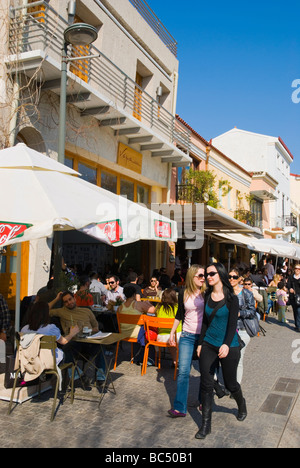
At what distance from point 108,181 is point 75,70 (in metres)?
3.56

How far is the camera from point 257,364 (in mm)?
6934

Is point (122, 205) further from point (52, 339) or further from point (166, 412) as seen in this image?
point (166, 412)

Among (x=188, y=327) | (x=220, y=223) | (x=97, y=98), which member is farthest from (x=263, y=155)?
(x=188, y=327)

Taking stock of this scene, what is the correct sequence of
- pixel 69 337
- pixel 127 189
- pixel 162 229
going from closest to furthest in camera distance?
1. pixel 69 337
2. pixel 162 229
3. pixel 127 189

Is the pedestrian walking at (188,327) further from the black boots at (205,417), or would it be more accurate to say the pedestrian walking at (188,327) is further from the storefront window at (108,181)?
the storefront window at (108,181)

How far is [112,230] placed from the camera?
503cm

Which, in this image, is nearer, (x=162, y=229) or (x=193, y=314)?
(x=193, y=314)

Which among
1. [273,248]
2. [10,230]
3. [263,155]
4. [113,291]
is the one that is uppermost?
[263,155]

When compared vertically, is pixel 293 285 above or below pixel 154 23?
below

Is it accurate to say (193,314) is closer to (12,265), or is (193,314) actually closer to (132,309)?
(132,309)

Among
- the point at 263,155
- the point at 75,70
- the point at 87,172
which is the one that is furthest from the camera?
the point at 263,155

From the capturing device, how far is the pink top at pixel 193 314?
14.8 ft

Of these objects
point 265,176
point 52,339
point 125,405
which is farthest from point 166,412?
point 265,176

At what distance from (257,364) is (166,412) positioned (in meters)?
2.88
